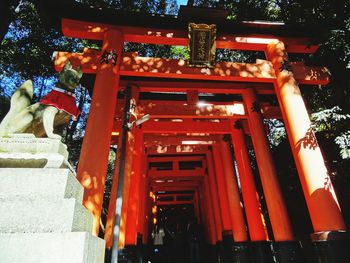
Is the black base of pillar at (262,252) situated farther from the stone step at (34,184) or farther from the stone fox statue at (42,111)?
the stone fox statue at (42,111)

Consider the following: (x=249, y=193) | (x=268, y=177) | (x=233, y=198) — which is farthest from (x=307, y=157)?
(x=233, y=198)

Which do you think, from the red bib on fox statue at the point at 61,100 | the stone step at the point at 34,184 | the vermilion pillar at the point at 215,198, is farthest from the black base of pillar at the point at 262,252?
the red bib on fox statue at the point at 61,100

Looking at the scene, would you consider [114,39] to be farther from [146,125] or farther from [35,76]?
[35,76]

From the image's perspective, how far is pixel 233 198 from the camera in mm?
9477

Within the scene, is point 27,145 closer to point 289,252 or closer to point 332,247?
point 332,247

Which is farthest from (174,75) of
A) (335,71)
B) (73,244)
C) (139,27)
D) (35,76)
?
(35,76)

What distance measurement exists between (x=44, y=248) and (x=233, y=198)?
319 inches

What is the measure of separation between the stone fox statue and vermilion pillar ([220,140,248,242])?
7494mm

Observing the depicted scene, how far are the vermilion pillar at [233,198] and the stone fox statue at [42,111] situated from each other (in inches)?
295

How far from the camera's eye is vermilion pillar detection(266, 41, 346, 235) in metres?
5.00

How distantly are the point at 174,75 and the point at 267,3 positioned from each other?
220 inches

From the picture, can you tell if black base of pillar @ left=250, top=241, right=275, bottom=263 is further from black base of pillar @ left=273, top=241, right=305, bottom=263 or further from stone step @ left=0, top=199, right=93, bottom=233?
stone step @ left=0, top=199, right=93, bottom=233

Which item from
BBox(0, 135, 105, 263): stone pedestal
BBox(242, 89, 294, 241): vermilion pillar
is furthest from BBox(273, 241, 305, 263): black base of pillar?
BBox(0, 135, 105, 263): stone pedestal

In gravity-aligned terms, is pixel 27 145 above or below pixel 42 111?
below
